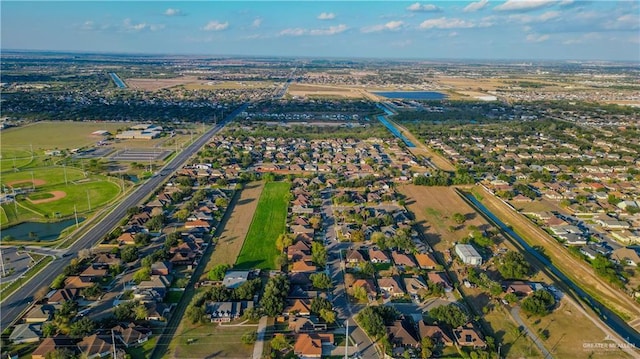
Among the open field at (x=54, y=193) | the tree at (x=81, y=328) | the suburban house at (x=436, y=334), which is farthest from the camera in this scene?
A: the open field at (x=54, y=193)

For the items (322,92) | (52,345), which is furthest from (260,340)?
(322,92)

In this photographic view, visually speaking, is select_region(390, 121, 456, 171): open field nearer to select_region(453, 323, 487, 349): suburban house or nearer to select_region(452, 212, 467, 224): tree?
select_region(452, 212, 467, 224): tree

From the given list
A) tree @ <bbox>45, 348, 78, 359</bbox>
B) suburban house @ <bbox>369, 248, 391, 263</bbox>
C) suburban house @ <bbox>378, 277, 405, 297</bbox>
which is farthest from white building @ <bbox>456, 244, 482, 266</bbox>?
tree @ <bbox>45, 348, 78, 359</bbox>

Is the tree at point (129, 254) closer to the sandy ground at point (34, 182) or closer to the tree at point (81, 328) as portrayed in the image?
the tree at point (81, 328)

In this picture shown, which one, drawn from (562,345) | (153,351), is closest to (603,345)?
(562,345)

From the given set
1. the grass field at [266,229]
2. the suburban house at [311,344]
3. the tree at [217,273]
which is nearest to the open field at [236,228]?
the grass field at [266,229]

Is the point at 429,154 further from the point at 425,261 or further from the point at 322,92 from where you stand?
the point at 322,92

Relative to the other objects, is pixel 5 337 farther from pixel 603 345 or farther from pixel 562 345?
pixel 603 345
